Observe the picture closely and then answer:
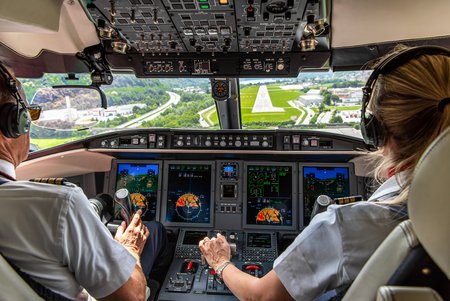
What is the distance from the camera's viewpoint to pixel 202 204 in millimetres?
2766

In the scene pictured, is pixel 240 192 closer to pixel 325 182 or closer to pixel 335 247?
pixel 325 182

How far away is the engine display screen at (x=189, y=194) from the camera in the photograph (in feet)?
9.04

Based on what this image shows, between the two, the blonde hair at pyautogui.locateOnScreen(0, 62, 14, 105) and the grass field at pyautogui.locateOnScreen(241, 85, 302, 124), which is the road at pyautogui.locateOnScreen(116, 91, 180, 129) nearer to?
the grass field at pyautogui.locateOnScreen(241, 85, 302, 124)

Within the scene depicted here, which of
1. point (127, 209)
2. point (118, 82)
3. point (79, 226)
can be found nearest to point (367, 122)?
point (79, 226)

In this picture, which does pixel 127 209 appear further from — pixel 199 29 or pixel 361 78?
pixel 361 78

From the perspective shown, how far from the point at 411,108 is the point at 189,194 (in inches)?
82.7

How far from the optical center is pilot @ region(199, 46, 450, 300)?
0.89 meters

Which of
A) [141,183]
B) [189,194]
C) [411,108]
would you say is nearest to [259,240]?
[189,194]

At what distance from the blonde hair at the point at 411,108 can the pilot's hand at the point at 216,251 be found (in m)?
0.99

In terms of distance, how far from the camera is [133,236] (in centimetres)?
175

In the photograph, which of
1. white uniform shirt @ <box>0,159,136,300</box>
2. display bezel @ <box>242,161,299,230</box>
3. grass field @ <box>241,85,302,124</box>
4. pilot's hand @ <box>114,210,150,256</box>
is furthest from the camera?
grass field @ <box>241,85,302,124</box>

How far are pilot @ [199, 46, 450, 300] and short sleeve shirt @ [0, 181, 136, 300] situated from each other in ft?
1.94

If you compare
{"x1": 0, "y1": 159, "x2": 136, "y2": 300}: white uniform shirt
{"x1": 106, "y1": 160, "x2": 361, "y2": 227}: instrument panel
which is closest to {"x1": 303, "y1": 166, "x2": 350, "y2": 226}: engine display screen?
{"x1": 106, "y1": 160, "x2": 361, "y2": 227}: instrument panel

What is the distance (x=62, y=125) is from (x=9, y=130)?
6.23 feet
